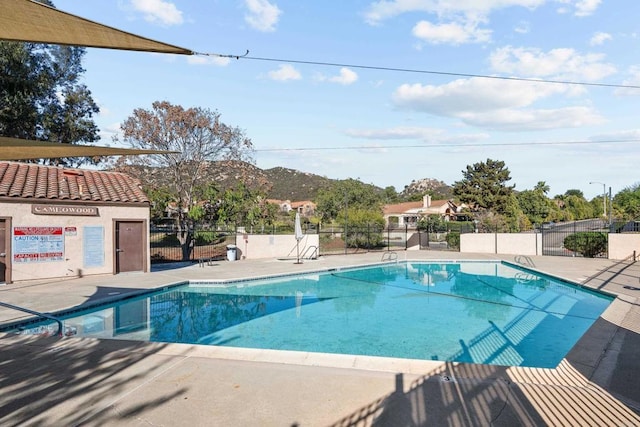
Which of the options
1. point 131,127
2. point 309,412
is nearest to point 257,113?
point 131,127

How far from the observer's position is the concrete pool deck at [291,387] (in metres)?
3.74

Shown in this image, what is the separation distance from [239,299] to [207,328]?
2689 millimetres

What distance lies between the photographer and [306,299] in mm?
12234

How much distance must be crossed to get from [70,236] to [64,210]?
2.84ft

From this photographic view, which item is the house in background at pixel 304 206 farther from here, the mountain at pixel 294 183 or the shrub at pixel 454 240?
the shrub at pixel 454 240

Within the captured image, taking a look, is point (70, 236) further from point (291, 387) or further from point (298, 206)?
point (298, 206)

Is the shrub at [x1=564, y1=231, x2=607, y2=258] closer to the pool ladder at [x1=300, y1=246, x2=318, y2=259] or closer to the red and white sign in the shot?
the pool ladder at [x1=300, y1=246, x2=318, y2=259]

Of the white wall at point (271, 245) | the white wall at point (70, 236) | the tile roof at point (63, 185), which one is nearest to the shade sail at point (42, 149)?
the white wall at point (70, 236)

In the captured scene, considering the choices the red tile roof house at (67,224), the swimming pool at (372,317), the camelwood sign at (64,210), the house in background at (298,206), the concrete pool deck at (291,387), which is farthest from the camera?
the house in background at (298,206)

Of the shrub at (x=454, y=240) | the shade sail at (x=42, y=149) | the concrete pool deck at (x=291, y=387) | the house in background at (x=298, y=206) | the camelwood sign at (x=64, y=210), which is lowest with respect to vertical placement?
the concrete pool deck at (x=291, y=387)

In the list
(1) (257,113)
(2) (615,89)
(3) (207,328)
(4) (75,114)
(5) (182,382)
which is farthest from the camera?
(4) (75,114)

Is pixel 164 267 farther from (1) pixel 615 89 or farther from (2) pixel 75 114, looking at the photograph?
(1) pixel 615 89

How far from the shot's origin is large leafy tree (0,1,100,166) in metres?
17.6

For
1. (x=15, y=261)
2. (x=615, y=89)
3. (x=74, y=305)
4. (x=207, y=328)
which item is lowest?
(x=207, y=328)
